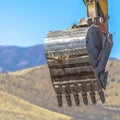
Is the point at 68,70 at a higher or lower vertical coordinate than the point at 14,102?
higher

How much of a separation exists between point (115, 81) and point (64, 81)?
14896 centimetres

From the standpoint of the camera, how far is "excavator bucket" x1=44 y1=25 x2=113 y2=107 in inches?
352

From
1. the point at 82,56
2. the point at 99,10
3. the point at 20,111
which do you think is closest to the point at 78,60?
the point at 82,56

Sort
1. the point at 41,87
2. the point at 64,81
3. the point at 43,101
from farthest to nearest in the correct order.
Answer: the point at 41,87 < the point at 43,101 < the point at 64,81

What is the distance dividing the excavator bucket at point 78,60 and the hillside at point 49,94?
367 feet

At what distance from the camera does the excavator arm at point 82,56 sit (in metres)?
8.95

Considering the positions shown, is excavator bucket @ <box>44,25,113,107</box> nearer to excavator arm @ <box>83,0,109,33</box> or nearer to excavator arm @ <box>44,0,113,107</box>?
excavator arm @ <box>44,0,113,107</box>

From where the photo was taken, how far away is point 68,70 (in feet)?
30.6

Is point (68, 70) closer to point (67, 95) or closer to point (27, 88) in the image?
point (67, 95)

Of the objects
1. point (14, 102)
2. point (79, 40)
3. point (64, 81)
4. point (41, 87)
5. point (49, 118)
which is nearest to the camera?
point (79, 40)

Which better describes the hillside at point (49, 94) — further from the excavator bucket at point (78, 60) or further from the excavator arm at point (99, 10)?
the excavator bucket at point (78, 60)

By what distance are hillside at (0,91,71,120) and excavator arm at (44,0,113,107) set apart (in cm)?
9500

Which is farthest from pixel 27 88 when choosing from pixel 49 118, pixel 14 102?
pixel 49 118

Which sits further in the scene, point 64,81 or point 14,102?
point 14,102
